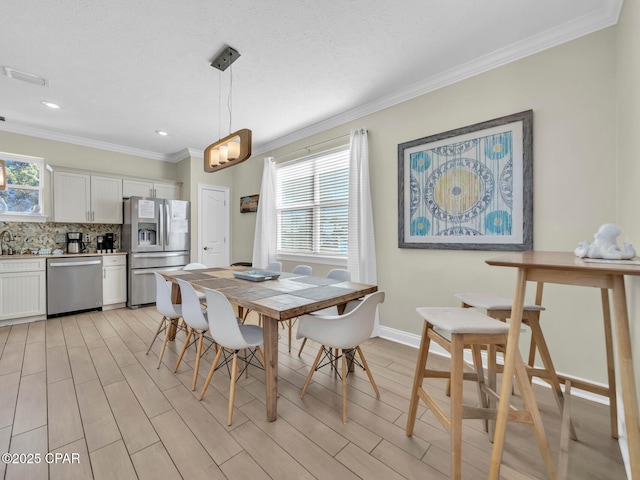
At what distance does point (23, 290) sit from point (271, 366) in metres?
4.16

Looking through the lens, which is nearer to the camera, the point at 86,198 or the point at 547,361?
the point at 547,361

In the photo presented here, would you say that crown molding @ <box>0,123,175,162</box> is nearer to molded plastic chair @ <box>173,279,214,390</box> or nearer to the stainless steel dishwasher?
the stainless steel dishwasher

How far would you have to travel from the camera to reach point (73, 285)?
13.4 ft

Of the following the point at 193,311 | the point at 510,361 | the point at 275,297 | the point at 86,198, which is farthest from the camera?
the point at 86,198

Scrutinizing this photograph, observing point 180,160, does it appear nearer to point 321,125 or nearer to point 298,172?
point 298,172

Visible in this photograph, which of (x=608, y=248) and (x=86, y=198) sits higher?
(x=86, y=198)

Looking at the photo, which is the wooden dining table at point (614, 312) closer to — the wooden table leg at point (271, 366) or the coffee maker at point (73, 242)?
the wooden table leg at point (271, 366)

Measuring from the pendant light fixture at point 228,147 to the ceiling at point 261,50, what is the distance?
0.08 metres

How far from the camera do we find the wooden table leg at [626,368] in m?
0.96

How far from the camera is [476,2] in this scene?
1884mm

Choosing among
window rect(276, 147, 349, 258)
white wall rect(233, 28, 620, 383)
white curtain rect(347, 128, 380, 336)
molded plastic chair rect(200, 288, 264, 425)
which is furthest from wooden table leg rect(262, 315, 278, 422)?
window rect(276, 147, 349, 258)

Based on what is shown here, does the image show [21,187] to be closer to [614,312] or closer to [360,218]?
[360,218]

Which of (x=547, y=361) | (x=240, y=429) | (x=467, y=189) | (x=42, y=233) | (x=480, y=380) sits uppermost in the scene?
(x=467, y=189)

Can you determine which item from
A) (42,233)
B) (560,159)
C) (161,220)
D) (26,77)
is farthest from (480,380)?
(42,233)
